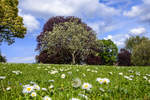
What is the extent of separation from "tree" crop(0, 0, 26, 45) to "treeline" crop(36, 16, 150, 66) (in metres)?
5.03

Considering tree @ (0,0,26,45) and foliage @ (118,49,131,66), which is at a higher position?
tree @ (0,0,26,45)

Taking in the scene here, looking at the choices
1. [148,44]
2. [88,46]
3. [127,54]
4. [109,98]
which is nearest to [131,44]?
[127,54]

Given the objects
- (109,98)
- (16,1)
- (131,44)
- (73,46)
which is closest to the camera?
(109,98)

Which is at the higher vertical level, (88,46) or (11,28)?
(11,28)

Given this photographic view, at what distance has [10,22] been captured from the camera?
25562 mm

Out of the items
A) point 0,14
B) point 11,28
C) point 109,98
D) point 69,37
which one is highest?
point 0,14

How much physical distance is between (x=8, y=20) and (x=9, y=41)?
4.39m

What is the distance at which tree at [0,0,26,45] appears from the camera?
973 inches

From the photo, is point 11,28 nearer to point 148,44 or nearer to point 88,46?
point 88,46

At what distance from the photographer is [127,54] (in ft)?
160

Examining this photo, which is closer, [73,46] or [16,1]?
[73,46]

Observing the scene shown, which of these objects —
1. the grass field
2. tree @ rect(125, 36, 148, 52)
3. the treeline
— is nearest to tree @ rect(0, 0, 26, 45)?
the treeline

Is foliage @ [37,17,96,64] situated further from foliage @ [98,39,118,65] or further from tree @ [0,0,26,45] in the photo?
foliage @ [98,39,118,65]

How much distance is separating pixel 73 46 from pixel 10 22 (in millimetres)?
12166
